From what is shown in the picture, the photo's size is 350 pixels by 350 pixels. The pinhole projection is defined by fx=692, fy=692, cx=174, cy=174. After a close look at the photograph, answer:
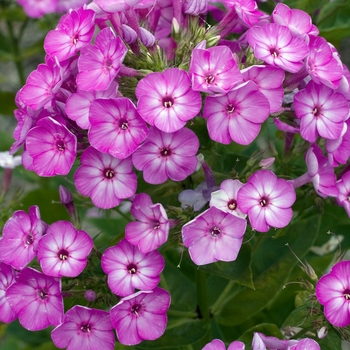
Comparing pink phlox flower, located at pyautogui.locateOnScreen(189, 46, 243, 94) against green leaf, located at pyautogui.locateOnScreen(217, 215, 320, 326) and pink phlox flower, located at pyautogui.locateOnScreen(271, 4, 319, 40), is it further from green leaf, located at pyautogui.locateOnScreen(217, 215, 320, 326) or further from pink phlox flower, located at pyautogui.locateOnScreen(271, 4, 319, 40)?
green leaf, located at pyautogui.locateOnScreen(217, 215, 320, 326)

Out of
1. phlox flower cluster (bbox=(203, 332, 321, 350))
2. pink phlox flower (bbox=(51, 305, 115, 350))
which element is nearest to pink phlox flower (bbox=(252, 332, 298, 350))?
phlox flower cluster (bbox=(203, 332, 321, 350))

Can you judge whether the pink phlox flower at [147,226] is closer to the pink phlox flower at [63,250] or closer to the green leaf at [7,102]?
the pink phlox flower at [63,250]

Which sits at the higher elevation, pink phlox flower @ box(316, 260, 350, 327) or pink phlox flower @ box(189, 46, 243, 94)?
pink phlox flower @ box(189, 46, 243, 94)

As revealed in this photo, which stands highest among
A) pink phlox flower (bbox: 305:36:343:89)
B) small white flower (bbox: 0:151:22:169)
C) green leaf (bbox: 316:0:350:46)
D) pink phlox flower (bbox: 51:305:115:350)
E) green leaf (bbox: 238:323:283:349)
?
pink phlox flower (bbox: 305:36:343:89)

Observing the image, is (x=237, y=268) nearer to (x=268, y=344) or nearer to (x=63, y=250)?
(x=268, y=344)

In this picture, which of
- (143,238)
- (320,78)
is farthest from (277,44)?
(143,238)

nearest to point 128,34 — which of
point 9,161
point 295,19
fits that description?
point 295,19

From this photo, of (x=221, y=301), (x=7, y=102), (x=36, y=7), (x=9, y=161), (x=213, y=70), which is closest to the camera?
(x=213, y=70)
